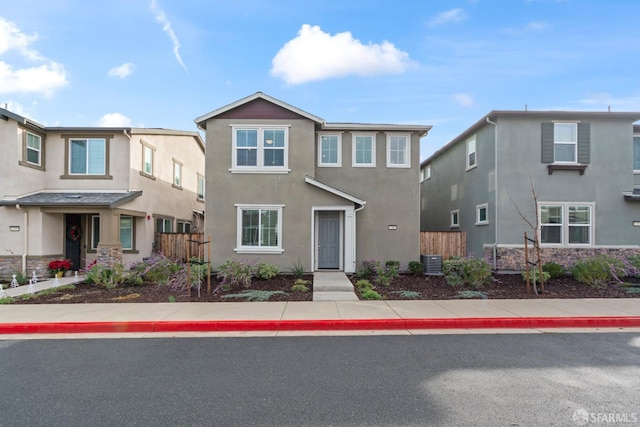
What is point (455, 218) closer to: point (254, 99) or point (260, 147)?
point (260, 147)

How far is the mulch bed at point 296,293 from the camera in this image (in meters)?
9.27

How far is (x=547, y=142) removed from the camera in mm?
13672

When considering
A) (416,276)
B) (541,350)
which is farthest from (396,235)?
Result: (541,350)

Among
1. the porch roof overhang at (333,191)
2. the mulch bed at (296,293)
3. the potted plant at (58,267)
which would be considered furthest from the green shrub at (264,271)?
the potted plant at (58,267)

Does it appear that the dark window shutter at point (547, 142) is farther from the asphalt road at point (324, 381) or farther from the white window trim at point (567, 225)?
the asphalt road at point (324, 381)

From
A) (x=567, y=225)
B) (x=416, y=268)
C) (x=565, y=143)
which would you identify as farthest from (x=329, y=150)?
(x=567, y=225)

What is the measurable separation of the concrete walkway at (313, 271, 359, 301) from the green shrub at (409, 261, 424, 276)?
292 centimetres

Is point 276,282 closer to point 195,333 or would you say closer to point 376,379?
point 195,333

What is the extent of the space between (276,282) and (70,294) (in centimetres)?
591

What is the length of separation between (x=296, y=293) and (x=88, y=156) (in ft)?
35.3

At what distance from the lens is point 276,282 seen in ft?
38.0

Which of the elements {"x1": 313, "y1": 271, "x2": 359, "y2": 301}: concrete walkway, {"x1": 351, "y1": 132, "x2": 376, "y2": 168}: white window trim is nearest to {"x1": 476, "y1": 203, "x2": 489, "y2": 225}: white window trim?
{"x1": 351, "y1": 132, "x2": 376, "y2": 168}: white window trim

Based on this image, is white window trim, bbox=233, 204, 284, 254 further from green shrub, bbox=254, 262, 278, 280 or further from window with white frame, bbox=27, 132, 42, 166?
window with white frame, bbox=27, 132, 42, 166

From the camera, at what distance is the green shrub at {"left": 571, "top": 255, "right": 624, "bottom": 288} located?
10883 mm
